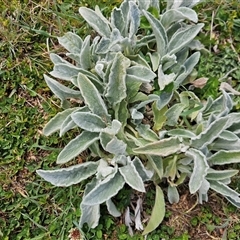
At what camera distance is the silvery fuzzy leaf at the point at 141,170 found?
240 cm

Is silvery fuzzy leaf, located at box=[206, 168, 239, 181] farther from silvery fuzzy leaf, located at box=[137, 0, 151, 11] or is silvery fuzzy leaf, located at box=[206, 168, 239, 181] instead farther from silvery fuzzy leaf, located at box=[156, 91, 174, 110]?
silvery fuzzy leaf, located at box=[137, 0, 151, 11]

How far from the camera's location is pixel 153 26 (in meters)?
2.46

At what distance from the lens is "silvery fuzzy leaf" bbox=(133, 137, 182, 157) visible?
2340 millimetres

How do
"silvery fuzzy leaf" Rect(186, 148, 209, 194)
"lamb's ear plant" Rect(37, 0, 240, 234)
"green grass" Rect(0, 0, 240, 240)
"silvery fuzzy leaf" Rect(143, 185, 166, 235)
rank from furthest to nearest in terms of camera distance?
1. "green grass" Rect(0, 0, 240, 240)
2. "silvery fuzzy leaf" Rect(143, 185, 166, 235)
3. "lamb's ear plant" Rect(37, 0, 240, 234)
4. "silvery fuzzy leaf" Rect(186, 148, 209, 194)

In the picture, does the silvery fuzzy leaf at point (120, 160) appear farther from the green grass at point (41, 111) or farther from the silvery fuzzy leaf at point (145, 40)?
the silvery fuzzy leaf at point (145, 40)

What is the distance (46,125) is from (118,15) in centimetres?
64

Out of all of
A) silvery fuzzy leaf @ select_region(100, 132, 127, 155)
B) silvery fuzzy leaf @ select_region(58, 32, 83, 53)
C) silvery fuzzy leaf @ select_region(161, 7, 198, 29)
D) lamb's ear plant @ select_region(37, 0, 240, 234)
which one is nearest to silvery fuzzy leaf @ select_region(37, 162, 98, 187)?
lamb's ear plant @ select_region(37, 0, 240, 234)

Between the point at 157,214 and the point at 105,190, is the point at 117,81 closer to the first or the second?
the point at 105,190

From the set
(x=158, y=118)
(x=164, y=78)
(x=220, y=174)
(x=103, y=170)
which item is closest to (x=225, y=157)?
(x=220, y=174)

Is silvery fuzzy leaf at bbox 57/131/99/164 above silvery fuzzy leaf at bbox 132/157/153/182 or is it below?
above

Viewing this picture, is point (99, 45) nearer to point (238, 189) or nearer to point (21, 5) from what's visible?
point (21, 5)

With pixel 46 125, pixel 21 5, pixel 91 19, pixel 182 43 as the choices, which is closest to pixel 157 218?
pixel 46 125

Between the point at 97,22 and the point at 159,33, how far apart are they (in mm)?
341

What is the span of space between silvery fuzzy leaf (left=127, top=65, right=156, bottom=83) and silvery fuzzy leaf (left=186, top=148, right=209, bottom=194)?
1.31 feet
